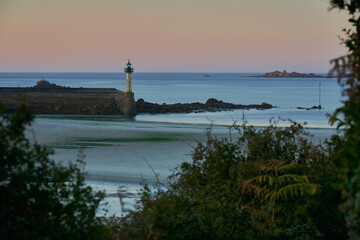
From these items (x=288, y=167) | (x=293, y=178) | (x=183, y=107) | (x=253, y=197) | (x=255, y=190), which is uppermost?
(x=183, y=107)

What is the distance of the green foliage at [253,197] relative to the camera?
16.5 ft

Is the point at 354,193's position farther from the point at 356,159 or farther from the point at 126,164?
the point at 126,164

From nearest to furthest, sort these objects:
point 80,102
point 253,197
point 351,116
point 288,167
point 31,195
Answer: point 351,116 → point 31,195 → point 288,167 → point 253,197 → point 80,102

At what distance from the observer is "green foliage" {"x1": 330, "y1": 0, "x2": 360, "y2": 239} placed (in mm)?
2967

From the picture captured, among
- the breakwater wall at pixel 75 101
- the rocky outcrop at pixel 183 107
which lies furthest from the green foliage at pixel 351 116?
the rocky outcrop at pixel 183 107

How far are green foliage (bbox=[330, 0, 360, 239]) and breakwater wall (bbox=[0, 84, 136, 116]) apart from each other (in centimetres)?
4295

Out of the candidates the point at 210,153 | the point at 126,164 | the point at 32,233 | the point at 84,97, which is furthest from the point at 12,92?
the point at 32,233

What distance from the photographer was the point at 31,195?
3.83 metres

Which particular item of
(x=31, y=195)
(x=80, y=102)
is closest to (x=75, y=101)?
(x=80, y=102)

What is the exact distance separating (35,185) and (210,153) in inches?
157

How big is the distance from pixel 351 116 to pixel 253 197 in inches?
155

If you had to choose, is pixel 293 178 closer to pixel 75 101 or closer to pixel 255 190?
pixel 255 190

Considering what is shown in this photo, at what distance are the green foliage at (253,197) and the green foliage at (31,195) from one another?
702 millimetres

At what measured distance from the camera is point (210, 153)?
7.52 metres
